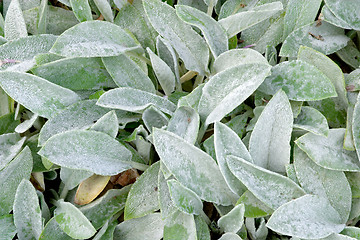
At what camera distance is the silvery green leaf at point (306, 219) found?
795 mm

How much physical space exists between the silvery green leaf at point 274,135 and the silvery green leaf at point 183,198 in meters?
0.16

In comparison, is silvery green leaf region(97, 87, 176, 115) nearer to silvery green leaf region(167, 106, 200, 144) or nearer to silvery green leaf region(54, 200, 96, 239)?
silvery green leaf region(167, 106, 200, 144)

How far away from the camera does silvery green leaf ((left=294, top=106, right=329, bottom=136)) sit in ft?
2.85

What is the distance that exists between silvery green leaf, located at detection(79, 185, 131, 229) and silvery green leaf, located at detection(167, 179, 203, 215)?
203 millimetres

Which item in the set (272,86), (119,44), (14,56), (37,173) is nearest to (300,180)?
(272,86)

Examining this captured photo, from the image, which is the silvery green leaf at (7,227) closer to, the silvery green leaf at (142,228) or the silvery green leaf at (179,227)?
the silvery green leaf at (142,228)

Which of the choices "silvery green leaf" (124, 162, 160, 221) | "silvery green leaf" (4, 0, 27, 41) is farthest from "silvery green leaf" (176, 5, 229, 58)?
"silvery green leaf" (4, 0, 27, 41)

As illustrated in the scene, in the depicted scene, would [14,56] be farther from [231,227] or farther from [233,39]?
[231,227]

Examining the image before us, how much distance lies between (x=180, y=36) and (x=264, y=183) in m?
0.44

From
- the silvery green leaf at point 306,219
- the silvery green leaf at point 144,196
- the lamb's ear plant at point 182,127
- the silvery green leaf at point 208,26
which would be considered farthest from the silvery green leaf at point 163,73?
the silvery green leaf at point 306,219

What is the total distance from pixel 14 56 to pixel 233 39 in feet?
1.88

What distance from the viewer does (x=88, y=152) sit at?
932mm

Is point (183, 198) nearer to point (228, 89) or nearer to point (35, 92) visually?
point (228, 89)

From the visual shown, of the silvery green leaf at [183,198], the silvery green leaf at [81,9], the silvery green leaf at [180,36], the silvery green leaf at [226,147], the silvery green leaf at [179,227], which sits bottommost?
the silvery green leaf at [179,227]
